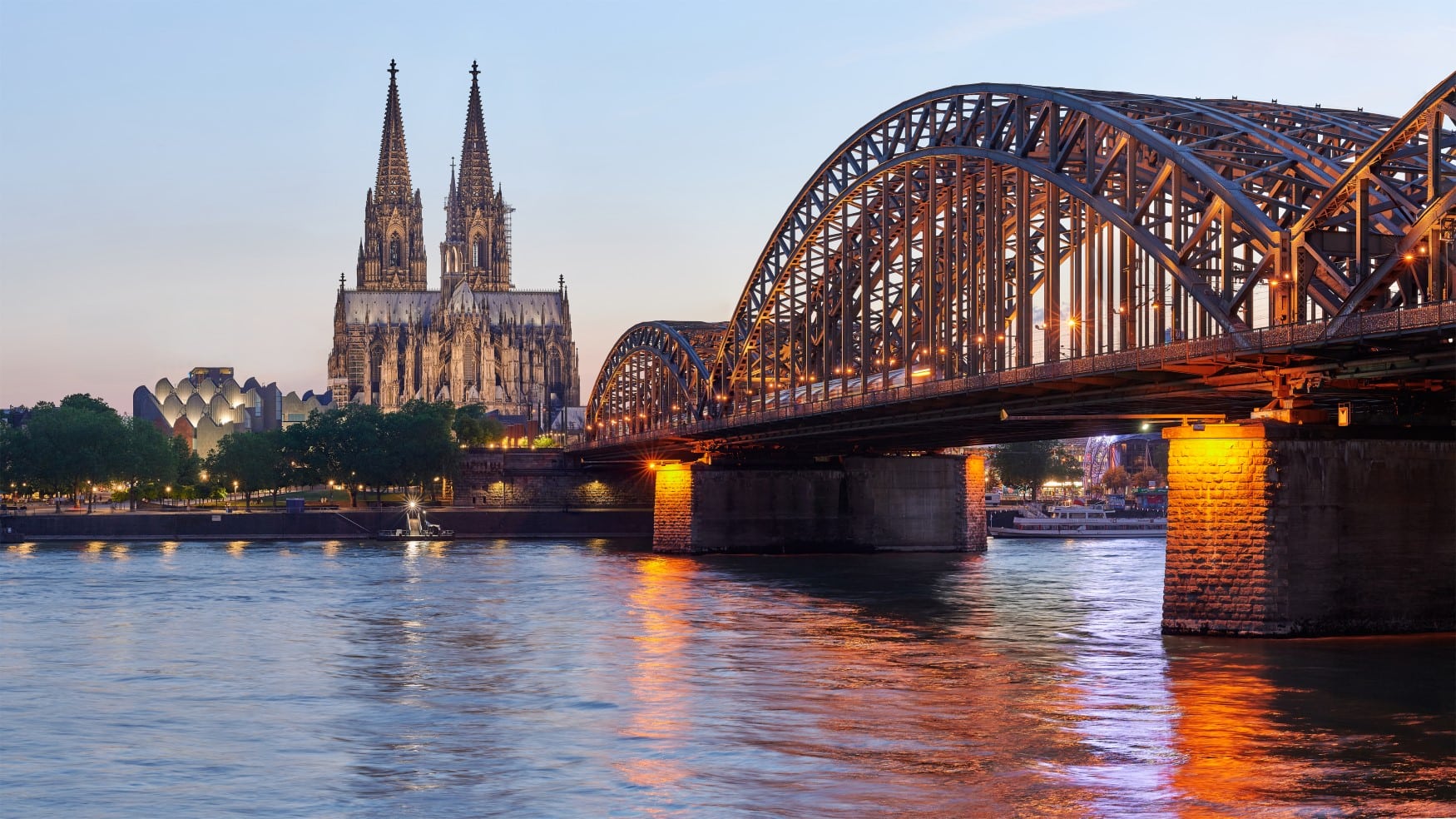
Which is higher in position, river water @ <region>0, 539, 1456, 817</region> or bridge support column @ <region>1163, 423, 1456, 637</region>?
bridge support column @ <region>1163, 423, 1456, 637</region>

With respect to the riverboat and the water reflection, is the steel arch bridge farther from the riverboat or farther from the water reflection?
the riverboat

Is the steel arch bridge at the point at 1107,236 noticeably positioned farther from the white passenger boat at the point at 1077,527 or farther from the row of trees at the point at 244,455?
the row of trees at the point at 244,455

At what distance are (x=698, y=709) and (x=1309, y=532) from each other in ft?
59.9

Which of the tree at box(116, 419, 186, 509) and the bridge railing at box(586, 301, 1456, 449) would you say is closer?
the bridge railing at box(586, 301, 1456, 449)

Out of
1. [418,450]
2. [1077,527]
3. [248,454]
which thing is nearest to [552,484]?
[418,450]

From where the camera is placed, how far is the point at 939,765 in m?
32.6

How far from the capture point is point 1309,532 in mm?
48656

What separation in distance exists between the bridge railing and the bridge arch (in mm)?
50333

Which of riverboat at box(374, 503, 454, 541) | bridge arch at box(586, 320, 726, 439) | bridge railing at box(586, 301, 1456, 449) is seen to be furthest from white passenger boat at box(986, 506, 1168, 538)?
bridge railing at box(586, 301, 1456, 449)

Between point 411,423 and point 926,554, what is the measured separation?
79.8m

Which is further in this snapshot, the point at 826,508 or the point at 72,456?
the point at 72,456

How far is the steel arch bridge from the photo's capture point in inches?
1812

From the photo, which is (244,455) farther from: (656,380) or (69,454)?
(656,380)

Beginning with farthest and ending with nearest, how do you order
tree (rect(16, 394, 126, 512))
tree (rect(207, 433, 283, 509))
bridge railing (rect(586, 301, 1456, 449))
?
1. tree (rect(207, 433, 283, 509))
2. tree (rect(16, 394, 126, 512))
3. bridge railing (rect(586, 301, 1456, 449))
